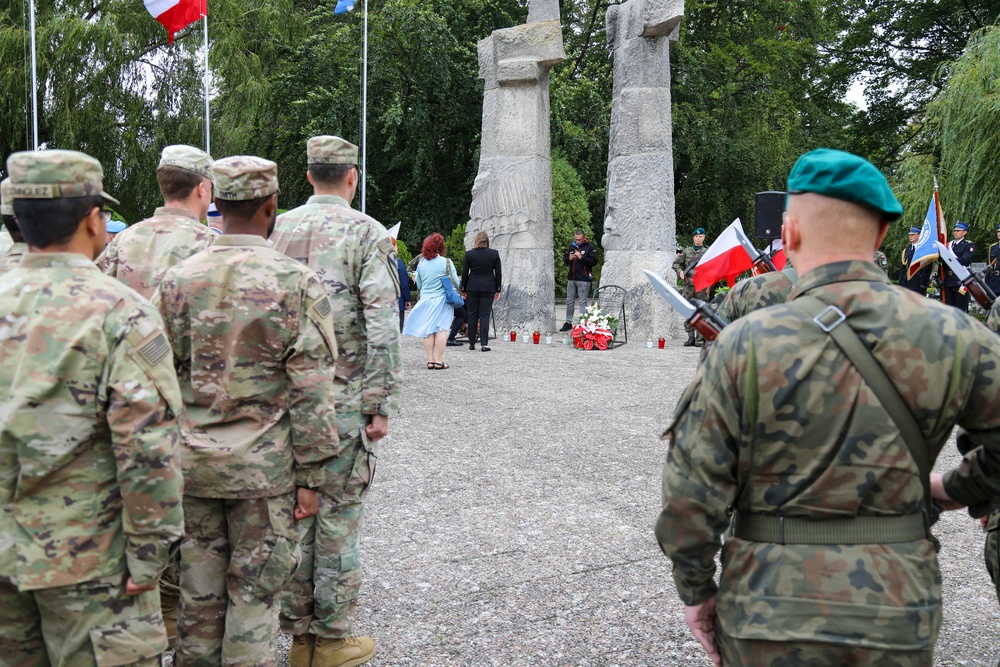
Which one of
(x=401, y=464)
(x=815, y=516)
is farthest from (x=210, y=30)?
(x=815, y=516)

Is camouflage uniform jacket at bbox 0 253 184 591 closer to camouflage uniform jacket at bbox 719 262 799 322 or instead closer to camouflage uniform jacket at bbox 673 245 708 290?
camouflage uniform jacket at bbox 719 262 799 322

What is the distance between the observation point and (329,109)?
23312mm

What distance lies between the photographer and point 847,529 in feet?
6.31

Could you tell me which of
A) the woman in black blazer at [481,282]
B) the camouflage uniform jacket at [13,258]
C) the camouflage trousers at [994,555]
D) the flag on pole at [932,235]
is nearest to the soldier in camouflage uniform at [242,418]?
the camouflage uniform jacket at [13,258]

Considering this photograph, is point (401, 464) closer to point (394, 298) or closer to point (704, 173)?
point (394, 298)

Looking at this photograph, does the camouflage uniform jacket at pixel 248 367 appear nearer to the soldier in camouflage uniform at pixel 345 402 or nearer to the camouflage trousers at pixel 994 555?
the soldier in camouflage uniform at pixel 345 402

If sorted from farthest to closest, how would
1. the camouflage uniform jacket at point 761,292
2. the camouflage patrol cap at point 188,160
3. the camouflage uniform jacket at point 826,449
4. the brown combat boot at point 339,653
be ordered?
1. the camouflage patrol cap at point 188,160
2. the brown combat boot at point 339,653
3. the camouflage uniform jacket at point 761,292
4. the camouflage uniform jacket at point 826,449

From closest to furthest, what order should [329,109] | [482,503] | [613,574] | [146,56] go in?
[613,574] < [482,503] < [146,56] < [329,109]

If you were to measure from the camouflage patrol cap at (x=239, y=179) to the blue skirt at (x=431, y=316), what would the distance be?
8277mm

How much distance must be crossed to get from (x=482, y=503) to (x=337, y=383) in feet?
7.73

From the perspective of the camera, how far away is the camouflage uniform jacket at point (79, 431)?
224cm

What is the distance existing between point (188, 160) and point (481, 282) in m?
9.75

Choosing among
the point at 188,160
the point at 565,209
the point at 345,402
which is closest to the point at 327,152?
the point at 188,160

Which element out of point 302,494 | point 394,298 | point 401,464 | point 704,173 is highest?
point 704,173
